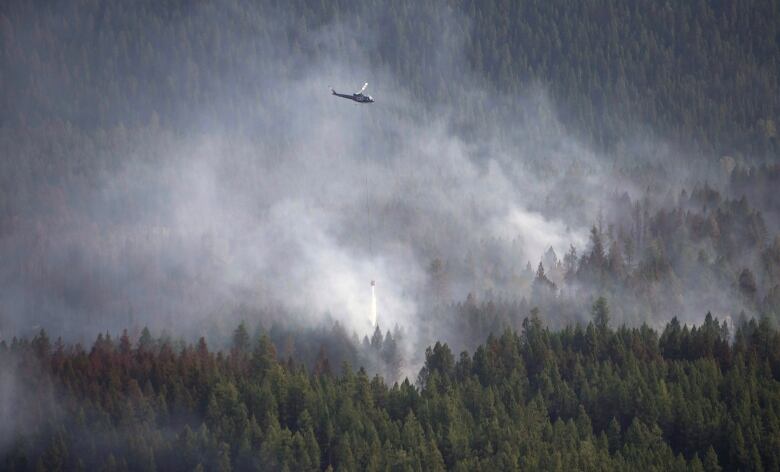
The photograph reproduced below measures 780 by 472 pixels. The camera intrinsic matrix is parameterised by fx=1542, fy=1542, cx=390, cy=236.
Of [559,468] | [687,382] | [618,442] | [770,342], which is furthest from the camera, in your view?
[770,342]

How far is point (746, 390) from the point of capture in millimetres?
164125

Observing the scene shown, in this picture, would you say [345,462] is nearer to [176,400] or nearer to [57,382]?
[176,400]

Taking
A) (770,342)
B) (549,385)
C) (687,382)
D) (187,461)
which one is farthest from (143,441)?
(770,342)

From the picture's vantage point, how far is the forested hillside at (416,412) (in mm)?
147375

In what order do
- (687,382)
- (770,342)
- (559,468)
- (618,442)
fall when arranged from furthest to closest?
(770,342) < (687,382) < (618,442) < (559,468)

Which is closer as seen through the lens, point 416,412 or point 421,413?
point 421,413

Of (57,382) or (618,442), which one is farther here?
(57,382)

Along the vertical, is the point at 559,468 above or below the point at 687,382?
below

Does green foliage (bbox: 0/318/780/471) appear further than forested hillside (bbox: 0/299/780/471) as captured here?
No

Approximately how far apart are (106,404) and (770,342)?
79725 millimetres

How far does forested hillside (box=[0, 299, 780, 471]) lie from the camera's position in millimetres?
147375

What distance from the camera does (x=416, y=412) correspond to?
159875 mm

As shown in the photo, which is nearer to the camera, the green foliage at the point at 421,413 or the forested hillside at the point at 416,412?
the green foliage at the point at 421,413

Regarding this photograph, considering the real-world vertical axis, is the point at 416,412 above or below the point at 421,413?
above
